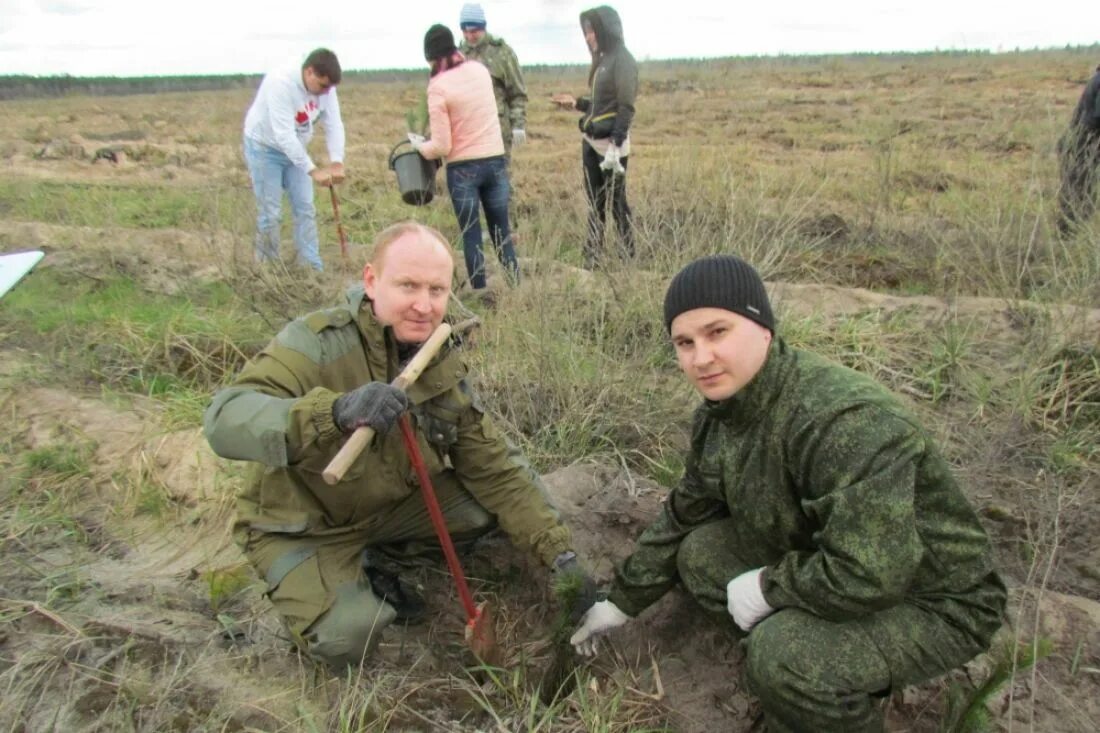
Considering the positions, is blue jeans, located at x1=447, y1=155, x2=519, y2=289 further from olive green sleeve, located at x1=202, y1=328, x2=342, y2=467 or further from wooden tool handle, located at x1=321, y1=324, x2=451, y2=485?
olive green sleeve, located at x1=202, y1=328, x2=342, y2=467

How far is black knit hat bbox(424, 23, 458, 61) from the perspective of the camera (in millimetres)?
4695

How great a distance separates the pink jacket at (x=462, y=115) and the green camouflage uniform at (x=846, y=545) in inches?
136

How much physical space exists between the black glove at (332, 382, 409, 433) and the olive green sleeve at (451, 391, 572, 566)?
2.01ft

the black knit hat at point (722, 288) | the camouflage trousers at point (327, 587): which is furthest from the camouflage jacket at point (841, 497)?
the camouflage trousers at point (327, 587)

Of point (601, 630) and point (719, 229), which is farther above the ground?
point (719, 229)

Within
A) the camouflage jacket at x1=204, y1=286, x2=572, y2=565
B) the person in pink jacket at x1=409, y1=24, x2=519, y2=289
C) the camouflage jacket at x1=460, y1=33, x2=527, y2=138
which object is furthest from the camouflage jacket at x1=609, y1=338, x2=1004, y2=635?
the camouflage jacket at x1=460, y1=33, x2=527, y2=138

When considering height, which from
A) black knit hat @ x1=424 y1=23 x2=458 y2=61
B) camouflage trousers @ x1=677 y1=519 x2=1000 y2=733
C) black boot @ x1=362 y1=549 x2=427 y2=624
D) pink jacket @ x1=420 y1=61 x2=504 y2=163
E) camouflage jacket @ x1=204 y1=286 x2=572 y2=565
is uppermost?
black knit hat @ x1=424 y1=23 x2=458 y2=61

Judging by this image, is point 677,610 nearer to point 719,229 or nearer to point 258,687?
point 258,687

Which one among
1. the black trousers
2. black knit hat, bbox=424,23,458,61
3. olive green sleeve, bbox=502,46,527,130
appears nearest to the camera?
the black trousers

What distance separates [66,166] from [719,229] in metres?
13.4

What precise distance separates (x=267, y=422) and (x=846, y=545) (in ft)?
4.41

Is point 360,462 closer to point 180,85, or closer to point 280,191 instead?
point 280,191

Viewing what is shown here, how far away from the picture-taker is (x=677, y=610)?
2.44m

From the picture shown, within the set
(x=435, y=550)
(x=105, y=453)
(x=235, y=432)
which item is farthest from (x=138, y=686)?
(x=105, y=453)
